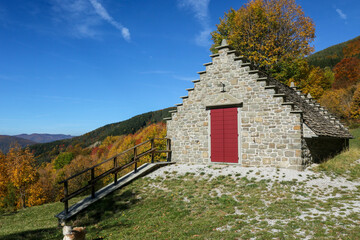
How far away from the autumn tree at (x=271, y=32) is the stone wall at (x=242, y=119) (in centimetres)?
1224

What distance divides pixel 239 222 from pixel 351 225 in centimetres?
282

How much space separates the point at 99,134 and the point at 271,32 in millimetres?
95690

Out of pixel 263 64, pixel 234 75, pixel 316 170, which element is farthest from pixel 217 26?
pixel 316 170

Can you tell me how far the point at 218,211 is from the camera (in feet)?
26.8

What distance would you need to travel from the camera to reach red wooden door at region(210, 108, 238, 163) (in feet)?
44.7

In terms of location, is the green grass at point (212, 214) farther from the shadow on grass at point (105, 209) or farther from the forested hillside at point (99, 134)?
the forested hillside at point (99, 134)

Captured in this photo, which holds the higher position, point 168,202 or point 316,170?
point 316,170

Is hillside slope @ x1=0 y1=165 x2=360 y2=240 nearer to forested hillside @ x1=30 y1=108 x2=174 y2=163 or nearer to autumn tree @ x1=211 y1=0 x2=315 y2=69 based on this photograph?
autumn tree @ x1=211 y1=0 x2=315 y2=69

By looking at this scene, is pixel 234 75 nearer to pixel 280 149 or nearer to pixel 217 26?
pixel 280 149

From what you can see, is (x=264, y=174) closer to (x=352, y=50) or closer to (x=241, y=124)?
(x=241, y=124)

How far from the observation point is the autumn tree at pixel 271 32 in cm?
2477

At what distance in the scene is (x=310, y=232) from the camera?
19.4 feet

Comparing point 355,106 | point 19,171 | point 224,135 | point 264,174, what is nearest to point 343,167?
point 264,174

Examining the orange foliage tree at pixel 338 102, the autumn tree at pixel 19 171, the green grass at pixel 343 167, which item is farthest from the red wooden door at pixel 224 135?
the orange foliage tree at pixel 338 102
